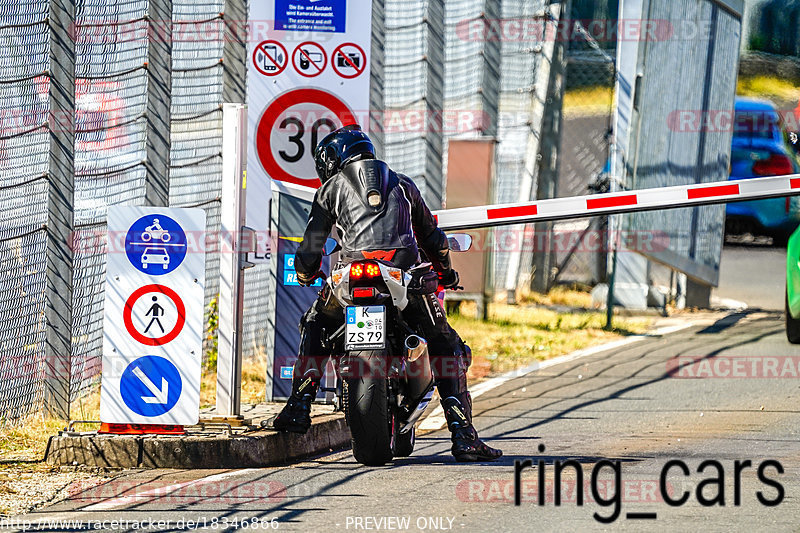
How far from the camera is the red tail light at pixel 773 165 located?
2055cm

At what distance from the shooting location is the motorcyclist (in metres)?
7.96

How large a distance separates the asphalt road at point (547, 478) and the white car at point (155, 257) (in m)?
1.11

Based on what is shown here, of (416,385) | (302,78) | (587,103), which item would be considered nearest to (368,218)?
(416,385)

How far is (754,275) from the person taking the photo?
19766 millimetres

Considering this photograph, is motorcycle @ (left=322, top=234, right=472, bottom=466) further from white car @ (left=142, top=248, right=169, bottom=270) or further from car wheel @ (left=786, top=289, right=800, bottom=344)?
car wheel @ (left=786, top=289, right=800, bottom=344)

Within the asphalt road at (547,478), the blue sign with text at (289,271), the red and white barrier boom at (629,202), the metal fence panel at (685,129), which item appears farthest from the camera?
the metal fence panel at (685,129)

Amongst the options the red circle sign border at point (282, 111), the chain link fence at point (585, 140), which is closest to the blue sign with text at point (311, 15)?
the red circle sign border at point (282, 111)

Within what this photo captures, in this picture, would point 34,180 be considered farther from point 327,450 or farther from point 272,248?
point 327,450

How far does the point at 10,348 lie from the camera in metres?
9.54

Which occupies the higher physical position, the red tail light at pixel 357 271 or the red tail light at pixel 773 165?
the red tail light at pixel 773 165

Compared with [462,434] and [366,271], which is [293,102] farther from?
[462,434]

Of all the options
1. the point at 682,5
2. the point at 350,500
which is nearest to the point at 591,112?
the point at 682,5

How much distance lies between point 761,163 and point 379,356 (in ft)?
46.3

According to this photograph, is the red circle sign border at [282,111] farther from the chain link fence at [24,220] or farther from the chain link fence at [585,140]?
the chain link fence at [585,140]
